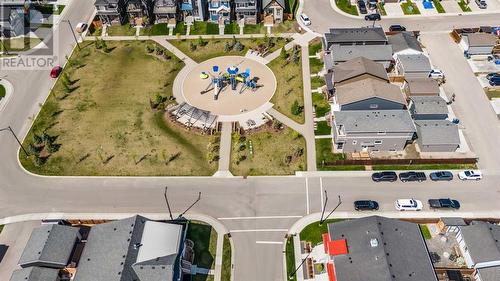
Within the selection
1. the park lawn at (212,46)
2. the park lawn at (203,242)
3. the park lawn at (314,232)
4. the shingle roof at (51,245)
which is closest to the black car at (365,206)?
the park lawn at (314,232)

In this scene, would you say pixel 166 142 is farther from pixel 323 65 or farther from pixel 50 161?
pixel 323 65

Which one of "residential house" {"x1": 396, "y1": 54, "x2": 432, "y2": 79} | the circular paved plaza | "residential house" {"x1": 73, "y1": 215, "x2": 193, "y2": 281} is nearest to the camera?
"residential house" {"x1": 73, "y1": 215, "x2": 193, "y2": 281}

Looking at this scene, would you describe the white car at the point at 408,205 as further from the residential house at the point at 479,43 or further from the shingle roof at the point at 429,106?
the residential house at the point at 479,43

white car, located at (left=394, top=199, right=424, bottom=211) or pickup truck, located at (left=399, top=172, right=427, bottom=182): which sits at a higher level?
pickup truck, located at (left=399, top=172, right=427, bottom=182)

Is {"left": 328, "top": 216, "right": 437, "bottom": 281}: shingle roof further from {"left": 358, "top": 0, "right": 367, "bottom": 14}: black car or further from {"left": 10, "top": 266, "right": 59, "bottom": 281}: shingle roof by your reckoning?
{"left": 358, "top": 0, "right": 367, "bottom": 14}: black car

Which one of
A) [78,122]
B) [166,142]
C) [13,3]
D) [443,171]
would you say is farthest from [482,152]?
[13,3]

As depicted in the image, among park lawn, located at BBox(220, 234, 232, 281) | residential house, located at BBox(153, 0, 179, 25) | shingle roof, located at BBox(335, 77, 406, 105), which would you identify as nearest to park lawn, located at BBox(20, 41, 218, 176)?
residential house, located at BBox(153, 0, 179, 25)

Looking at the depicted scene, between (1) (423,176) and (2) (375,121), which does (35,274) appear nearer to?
(2) (375,121)
